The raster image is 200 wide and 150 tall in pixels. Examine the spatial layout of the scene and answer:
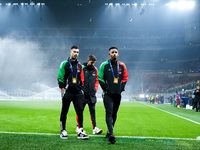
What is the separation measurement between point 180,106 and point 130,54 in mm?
36933

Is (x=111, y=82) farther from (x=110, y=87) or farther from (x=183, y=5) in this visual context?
(x=183, y=5)

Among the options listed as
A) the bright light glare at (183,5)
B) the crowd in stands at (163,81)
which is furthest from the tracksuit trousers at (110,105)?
the crowd in stands at (163,81)

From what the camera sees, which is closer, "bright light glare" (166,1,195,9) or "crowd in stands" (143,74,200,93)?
"bright light glare" (166,1,195,9)

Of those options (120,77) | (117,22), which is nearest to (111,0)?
(117,22)

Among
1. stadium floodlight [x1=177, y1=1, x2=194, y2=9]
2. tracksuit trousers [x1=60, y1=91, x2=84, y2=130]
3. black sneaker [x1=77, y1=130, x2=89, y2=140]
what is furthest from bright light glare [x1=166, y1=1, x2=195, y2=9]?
black sneaker [x1=77, y1=130, x2=89, y2=140]

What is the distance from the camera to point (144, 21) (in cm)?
5138

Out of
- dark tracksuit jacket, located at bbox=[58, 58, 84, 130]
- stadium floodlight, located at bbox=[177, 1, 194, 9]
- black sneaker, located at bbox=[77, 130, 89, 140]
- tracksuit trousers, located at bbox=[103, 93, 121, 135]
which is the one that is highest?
stadium floodlight, located at bbox=[177, 1, 194, 9]

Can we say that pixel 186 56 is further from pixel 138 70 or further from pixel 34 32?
pixel 34 32

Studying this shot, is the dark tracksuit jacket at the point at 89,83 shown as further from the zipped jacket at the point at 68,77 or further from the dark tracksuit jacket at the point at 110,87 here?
the dark tracksuit jacket at the point at 110,87

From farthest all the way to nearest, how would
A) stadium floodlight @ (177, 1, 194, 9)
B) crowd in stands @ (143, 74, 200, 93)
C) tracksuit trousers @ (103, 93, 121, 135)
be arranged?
crowd in stands @ (143, 74, 200, 93), stadium floodlight @ (177, 1, 194, 9), tracksuit trousers @ (103, 93, 121, 135)

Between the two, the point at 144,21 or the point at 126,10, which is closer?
the point at 126,10

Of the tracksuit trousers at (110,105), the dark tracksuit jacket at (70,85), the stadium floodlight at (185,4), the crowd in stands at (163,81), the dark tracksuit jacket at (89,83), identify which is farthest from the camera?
the crowd in stands at (163,81)

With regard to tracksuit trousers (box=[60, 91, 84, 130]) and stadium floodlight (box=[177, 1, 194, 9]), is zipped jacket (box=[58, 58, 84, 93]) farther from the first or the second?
stadium floodlight (box=[177, 1, 194, 9])

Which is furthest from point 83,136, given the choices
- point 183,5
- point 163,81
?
point 163,81
